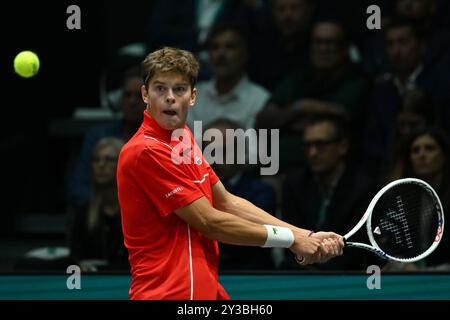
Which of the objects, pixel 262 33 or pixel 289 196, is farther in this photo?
pixel 262 33

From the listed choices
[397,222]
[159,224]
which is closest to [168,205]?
[159,224]

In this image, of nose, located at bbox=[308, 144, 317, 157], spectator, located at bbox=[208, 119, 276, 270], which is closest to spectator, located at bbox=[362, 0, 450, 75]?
nose, located at bbox=[308, 144, 317, 157]

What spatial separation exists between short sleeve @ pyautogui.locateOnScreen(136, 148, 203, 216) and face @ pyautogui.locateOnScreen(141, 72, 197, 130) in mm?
116

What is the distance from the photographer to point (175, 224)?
3.92m

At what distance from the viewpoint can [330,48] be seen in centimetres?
693

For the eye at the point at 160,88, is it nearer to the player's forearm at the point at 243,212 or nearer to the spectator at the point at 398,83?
the player's forearm at the point at 243,212

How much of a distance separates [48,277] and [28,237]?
1.21 m

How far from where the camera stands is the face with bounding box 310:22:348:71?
694 centimetres

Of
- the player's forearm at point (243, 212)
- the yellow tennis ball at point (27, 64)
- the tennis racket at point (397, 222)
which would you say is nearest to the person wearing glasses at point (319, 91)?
the yellow tennis ball at point (27, 64)

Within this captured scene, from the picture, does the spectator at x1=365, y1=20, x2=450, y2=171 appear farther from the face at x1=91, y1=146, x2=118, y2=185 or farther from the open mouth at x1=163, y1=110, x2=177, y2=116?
the open mouth at x1=163, y1=110, x2=177, y2=116

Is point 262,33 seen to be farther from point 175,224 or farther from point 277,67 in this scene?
point 175,224

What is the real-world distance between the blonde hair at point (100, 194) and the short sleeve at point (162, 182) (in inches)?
114

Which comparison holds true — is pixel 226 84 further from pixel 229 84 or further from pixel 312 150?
pixel 312 150
